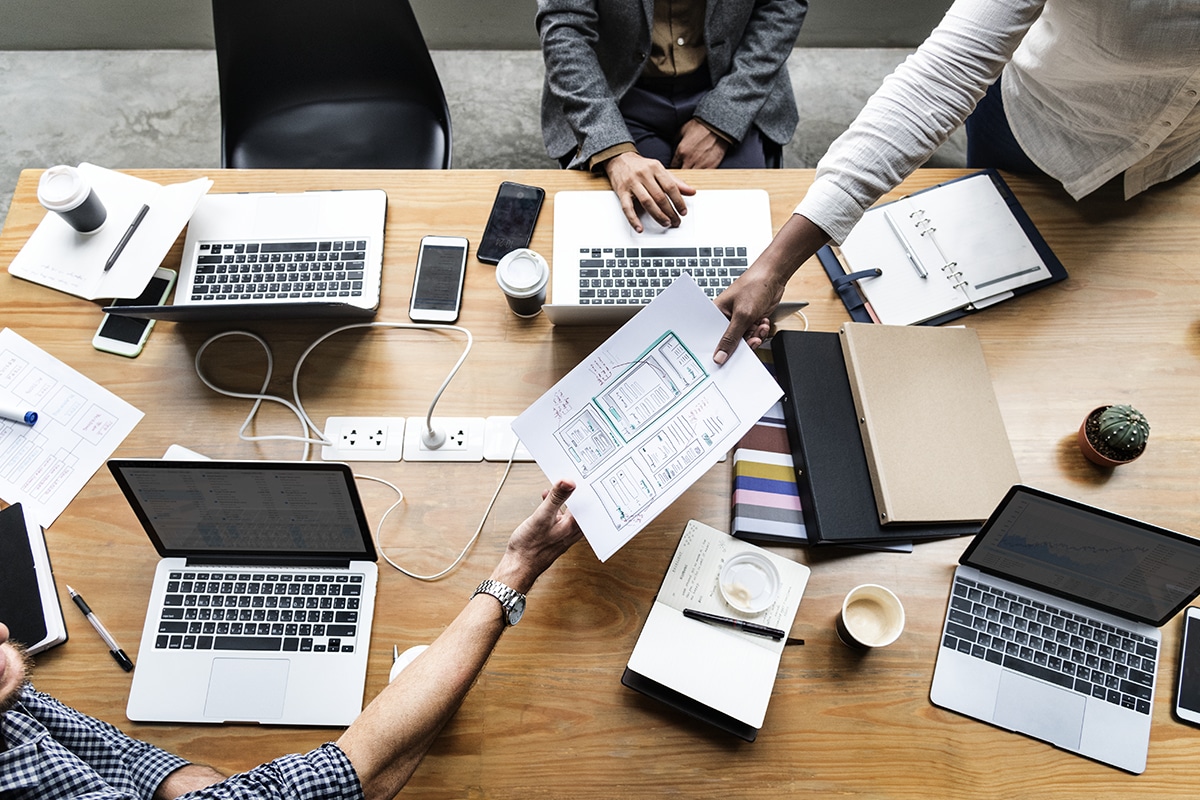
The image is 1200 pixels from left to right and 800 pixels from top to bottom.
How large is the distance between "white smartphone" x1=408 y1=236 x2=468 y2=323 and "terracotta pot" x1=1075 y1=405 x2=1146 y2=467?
3.33 feet

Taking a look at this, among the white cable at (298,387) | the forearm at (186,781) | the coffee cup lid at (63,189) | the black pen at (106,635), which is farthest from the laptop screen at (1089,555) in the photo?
the coffee cup lid at (63,189)

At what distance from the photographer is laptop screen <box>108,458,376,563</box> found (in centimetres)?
92

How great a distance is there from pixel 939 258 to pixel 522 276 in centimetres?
72

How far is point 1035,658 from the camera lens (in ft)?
3.42

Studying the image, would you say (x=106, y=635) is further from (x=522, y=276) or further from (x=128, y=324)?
(x=522, y=276)

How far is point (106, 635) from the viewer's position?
1.05 m

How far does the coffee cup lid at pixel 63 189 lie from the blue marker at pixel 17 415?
1.06 feet

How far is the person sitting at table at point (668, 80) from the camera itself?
1.49 meters

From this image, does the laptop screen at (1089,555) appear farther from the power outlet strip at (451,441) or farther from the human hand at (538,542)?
the power outlet strip at (451,441)

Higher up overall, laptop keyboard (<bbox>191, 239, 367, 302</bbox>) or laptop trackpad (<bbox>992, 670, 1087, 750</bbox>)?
laptop keyboard (<bbox>191, 239, 367, 302</bbox>)

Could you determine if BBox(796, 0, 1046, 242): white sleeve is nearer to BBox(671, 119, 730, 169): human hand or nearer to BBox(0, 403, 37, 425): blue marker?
BBox(671, 119, 730, 169): human hand

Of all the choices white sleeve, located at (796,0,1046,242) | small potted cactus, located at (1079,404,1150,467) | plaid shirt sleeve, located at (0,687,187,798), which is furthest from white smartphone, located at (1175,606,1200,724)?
plaid shirt sleeve, located at (0,687,187,798)

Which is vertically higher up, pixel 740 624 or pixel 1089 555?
pixel 1089 555

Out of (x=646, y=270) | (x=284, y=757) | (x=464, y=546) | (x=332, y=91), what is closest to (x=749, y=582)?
(x=464, y=546)
